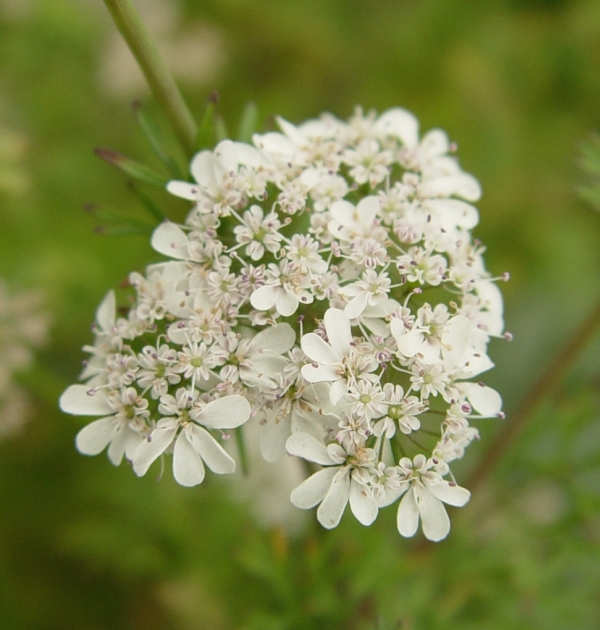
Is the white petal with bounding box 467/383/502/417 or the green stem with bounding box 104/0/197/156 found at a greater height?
the green stem with bounding box 104/0/197/156

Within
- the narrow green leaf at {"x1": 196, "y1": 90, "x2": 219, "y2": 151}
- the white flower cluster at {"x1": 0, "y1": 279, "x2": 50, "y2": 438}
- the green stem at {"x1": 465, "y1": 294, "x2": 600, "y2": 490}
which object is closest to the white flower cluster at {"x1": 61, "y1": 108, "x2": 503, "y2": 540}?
the narrow green leaf at {"x1": 196, "y1": 90, "x2": 219, "y2": 151}

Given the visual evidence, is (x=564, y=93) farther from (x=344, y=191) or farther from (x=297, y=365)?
(x=297, y=365)

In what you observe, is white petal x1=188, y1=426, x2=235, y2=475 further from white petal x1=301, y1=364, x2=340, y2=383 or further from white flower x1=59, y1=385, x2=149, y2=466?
white petal x1=301, y1=364, x2=340, y2=383

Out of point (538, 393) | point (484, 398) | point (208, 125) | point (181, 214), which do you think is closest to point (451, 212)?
point (484, 398)

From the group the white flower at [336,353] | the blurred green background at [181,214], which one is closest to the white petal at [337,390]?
the white flower at [336,353]

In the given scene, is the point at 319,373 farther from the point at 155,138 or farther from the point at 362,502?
the point at 155,138

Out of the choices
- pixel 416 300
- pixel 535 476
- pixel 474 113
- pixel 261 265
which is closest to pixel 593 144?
pixel 416 300
